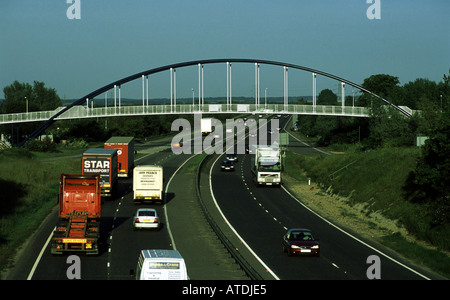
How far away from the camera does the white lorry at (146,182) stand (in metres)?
52.8

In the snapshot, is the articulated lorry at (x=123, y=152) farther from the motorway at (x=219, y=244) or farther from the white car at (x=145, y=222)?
the white car at (x=145, y=222)

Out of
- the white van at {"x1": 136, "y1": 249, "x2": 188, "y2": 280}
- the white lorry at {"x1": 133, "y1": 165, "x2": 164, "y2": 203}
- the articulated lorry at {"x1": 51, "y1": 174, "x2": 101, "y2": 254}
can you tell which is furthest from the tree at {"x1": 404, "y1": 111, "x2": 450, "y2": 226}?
the white van at {"x1": 136, "y1": 249, "x2": 188, "y2": 280}

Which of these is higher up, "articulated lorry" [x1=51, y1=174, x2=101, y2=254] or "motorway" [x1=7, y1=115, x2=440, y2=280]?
"articulated lorry" [x1=51, y1=174, x2=101, y2=254]

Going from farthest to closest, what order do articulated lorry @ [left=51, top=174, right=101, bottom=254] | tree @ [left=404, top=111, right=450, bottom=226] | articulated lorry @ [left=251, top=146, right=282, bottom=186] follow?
articulated lorry @ [left=251, top=146, right=282, bottom=186] < tree @ [left=404, top=111, right=450, bottom=226] < articulated lorry @ [left=51, top=174, right=101, bottom=254]

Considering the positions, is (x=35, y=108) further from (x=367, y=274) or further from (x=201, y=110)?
(x=367, y=274)

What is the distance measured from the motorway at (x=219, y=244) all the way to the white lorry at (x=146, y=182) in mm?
1147

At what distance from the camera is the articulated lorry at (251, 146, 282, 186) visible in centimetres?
6931

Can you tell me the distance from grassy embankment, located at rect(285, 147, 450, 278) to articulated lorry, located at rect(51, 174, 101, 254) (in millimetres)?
17599

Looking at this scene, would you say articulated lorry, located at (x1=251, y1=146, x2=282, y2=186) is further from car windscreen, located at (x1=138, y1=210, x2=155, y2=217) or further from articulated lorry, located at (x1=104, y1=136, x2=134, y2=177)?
car windscreen, located at (x1=138, y1=210, x2=155, y2=217)

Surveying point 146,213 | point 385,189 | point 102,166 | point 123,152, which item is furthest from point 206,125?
point 146,213

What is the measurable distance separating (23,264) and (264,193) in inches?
1439

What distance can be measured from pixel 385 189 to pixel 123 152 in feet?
87.1

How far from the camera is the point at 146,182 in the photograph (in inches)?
2088
